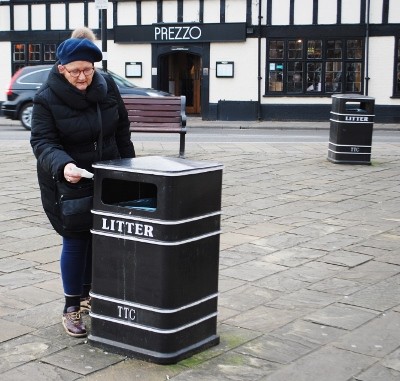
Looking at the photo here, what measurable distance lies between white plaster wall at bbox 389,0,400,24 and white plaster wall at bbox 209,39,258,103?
4299 mm

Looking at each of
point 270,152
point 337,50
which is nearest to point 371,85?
point 337,50

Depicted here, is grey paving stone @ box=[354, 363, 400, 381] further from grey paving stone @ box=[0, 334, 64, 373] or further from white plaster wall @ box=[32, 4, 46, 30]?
white plaster wall @ box=[32, 4, 46, 30]

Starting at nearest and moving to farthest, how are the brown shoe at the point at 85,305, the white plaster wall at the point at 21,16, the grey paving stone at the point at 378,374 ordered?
the grey paving stone at the point at 378,374, the brown shoe at the point at 85,305, the white plaster wall at the point at 21,16

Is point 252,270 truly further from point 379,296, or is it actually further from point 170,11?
point 170,11

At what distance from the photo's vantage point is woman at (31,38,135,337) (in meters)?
4.49

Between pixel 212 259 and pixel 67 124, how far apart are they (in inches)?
44.5

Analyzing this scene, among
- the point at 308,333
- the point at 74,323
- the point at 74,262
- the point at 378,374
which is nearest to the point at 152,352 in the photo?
the point at 74,323

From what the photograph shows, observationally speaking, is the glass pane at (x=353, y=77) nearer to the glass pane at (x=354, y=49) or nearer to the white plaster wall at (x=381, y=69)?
the glass pane at (x=354, y=49)

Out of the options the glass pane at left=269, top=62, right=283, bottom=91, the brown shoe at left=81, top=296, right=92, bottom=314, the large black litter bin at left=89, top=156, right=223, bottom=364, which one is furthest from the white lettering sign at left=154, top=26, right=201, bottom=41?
the large black litter bin at left=89, top=156, right=223, bottom=364

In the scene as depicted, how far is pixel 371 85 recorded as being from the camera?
25.1 m

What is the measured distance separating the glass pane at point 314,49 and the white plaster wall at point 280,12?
102 cm

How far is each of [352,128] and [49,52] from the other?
59.0ft

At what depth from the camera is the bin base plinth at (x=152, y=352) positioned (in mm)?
4188

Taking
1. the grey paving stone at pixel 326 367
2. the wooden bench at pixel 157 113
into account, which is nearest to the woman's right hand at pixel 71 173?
the grey paving stone at pixel 326 367
